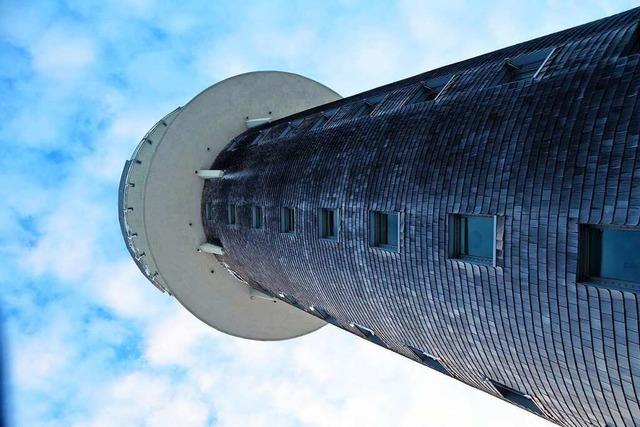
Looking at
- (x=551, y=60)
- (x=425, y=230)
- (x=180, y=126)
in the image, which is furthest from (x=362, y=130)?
(x=180, y=126)

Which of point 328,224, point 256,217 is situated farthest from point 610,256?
point 256,217

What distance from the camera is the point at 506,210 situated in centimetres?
915

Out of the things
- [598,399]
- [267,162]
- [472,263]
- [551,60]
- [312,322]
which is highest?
[551,60]

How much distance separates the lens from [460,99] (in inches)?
454

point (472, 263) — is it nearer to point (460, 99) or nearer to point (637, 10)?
point (460, 99)

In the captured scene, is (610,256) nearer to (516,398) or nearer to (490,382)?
(490,382)

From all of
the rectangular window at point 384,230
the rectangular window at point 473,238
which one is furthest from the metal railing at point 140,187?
the rectangular window at point 473,238

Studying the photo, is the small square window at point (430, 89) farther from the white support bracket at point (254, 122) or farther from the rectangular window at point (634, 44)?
the white support bracket at point (254, 122)

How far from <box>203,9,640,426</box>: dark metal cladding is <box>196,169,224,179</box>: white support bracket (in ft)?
34.5

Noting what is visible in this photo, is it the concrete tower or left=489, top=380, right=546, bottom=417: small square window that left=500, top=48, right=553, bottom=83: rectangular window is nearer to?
the concrete tower

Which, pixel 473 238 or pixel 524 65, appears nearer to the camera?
pixel 473 238

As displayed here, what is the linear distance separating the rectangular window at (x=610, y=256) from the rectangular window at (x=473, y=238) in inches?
69.1

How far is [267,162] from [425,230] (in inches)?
429

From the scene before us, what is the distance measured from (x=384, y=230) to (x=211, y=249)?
1566 cm
